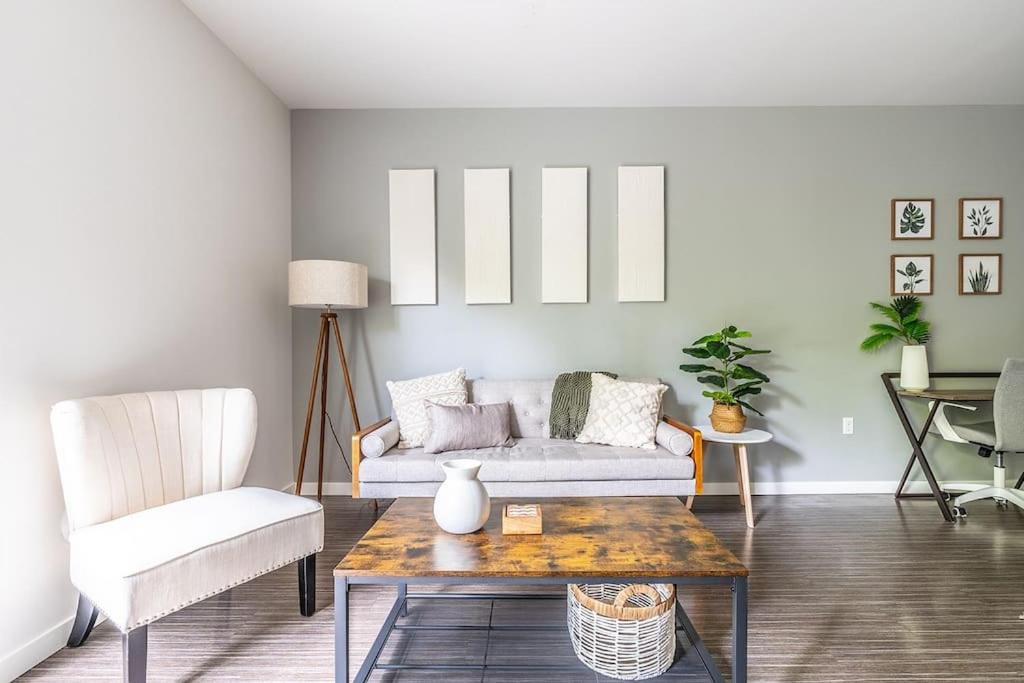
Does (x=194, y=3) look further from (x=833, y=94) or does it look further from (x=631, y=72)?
(x=833, y=94)

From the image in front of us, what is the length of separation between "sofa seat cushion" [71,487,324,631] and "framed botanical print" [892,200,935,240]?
407 centimetres

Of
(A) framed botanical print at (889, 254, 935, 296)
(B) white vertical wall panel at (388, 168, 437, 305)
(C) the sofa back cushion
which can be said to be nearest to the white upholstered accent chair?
(C) the sofa back cushion

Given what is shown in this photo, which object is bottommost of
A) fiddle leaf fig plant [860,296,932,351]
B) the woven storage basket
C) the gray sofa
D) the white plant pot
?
the woven storage basket

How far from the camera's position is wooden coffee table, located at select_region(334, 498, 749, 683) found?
142 cm

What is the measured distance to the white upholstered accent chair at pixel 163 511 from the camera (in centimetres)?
150

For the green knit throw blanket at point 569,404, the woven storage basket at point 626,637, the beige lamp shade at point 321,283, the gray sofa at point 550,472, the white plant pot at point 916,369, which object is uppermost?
the beige lamp shade at point 321,283

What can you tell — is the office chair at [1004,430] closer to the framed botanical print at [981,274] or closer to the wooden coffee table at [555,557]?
the framed botanical print at [981,274]

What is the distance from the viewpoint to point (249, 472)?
3104 millimetres

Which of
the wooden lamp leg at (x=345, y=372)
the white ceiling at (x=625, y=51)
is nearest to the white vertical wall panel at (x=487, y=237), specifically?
the white ceiling at (x=625, y=51)

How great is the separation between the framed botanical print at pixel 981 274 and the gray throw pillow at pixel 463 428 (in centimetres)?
336

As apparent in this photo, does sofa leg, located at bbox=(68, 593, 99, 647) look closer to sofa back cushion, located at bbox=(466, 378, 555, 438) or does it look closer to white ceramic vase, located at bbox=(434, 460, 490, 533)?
white ceramic vase, located at bbox=(434, 460, 490, 533)

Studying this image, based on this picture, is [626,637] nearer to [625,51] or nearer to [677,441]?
[677,441]

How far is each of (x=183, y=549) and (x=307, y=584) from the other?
57 cm

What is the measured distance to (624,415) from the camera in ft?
10.0
